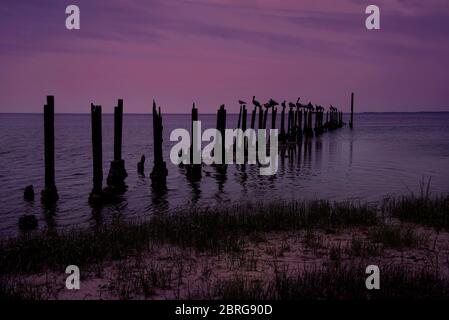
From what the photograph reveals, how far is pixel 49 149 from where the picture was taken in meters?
12.5

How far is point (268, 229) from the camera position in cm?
843

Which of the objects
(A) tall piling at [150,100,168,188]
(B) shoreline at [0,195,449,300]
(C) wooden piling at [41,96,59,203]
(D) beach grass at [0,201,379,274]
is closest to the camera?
(B) shoreline at [0,195,449,300]

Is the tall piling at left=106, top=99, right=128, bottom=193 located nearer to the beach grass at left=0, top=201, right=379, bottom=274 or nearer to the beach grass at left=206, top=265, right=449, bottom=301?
the beach grass at left=0, top=201, right=379, bottom=274

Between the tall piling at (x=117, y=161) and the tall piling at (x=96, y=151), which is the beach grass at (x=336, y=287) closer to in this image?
the tall piling at (x=96, y=151)

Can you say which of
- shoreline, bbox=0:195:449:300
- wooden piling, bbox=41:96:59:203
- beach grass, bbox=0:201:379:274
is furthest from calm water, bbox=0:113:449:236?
shoreline, bbox=0:195:449:300

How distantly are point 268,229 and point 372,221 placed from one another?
242 cm

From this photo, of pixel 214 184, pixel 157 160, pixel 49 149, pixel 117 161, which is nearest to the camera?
pixel 49 149

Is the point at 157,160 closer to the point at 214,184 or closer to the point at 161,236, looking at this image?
the point at 214,184

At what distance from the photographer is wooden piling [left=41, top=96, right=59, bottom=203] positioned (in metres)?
12.2

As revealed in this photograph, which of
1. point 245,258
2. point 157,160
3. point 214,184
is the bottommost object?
point 214,184

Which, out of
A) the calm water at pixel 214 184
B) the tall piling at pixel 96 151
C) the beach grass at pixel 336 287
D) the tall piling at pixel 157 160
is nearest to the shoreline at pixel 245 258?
the beach grass at pixel 336 287

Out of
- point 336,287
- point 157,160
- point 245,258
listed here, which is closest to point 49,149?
point 157,160

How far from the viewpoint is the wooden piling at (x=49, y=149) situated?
40.2ft

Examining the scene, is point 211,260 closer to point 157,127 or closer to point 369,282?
point 369,282
